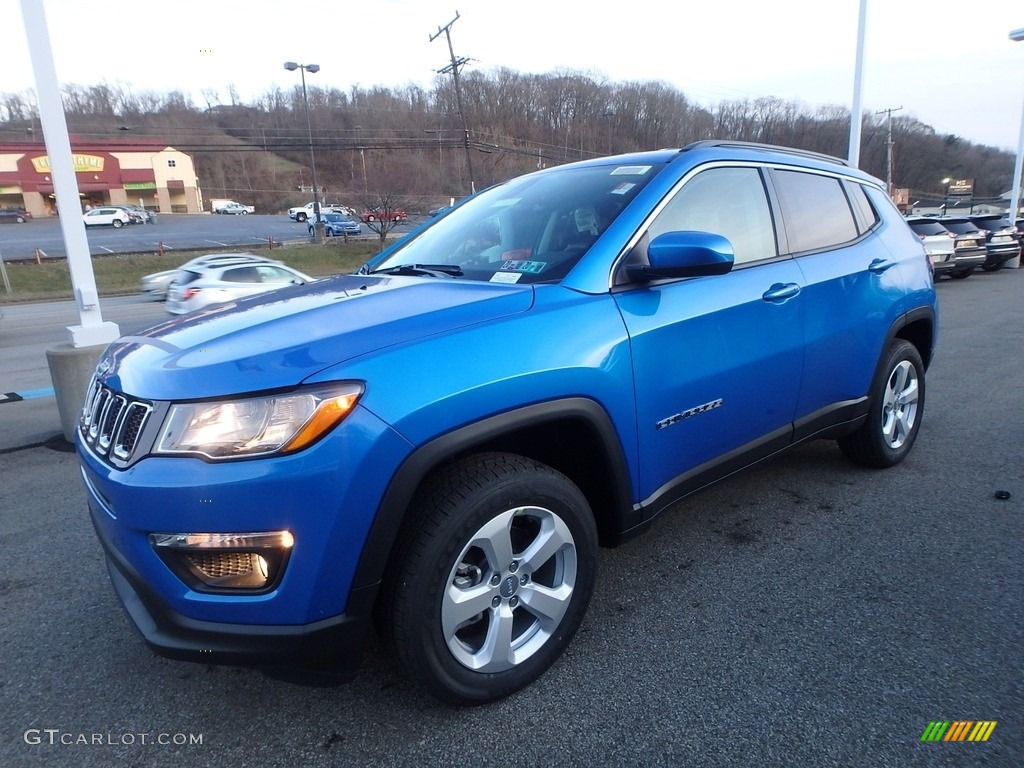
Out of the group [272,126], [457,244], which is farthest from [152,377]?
[272,126]

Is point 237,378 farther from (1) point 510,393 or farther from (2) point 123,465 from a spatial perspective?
(1) point 510,393

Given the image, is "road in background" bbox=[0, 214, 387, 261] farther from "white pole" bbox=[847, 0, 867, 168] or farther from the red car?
"white pole" bbox=[847, 0, 867, 168]

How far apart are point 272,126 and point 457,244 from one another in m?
54.5

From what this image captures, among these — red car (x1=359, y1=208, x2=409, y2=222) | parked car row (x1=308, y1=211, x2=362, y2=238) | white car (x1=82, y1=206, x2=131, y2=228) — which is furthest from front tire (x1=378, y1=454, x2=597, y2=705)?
white car (x1=82, y1=206, x2=131, y2=228)

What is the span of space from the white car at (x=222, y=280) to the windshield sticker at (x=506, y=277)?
422 inches

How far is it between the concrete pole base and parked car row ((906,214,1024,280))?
16.1 meters

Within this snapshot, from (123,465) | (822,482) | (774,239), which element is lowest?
(822,482)

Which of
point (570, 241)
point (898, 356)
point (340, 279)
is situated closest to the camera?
point (570, 241)

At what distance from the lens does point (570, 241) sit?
103 inches

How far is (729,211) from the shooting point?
9.75ft

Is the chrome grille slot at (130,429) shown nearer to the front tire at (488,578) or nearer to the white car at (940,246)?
the front tire at (488,578)

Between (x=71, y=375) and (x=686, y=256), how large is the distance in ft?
15.2

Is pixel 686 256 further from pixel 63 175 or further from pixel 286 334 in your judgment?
pixel 63 175

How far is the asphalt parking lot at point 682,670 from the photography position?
6.48ft
